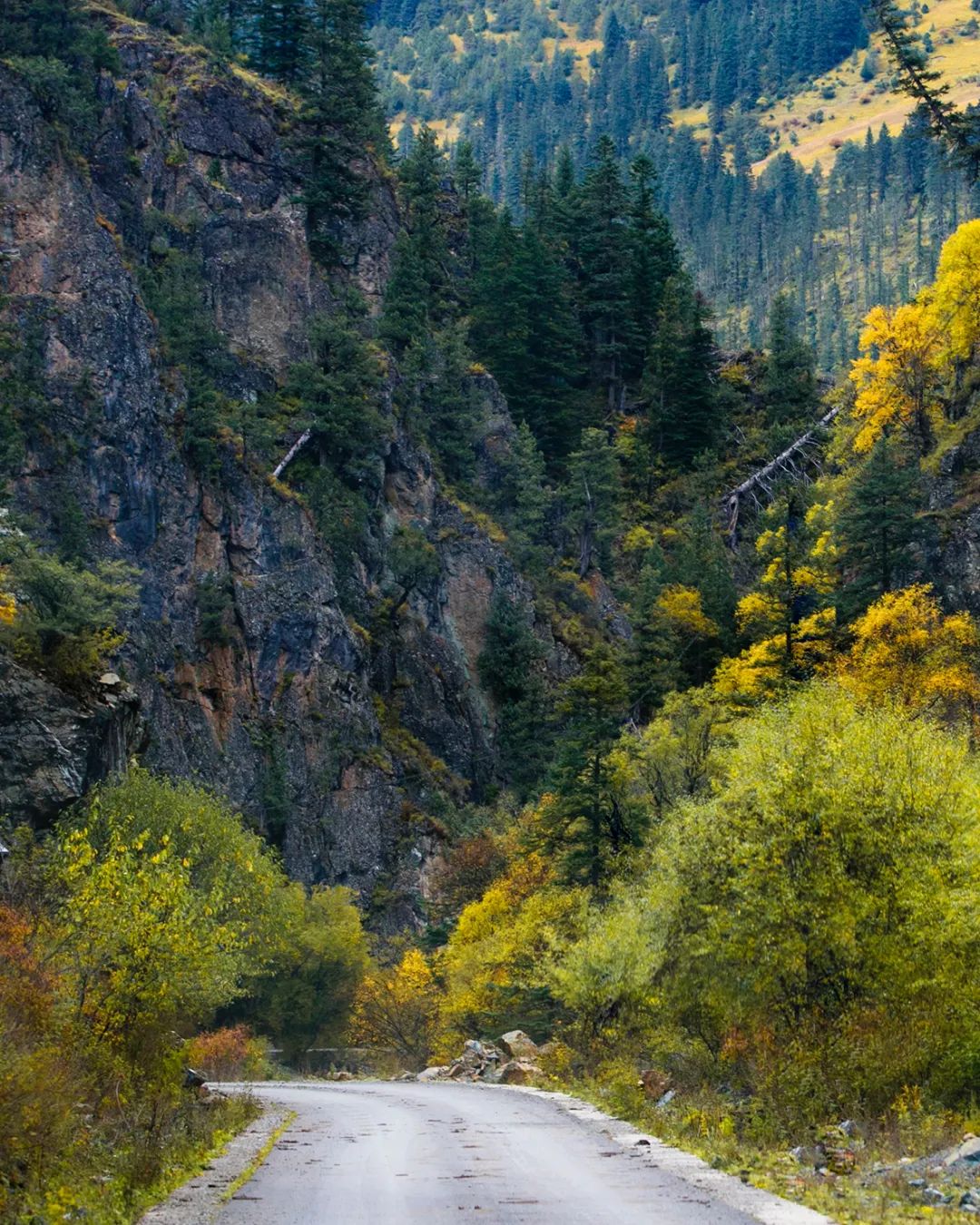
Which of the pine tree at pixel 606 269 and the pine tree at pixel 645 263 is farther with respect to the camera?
the pine tree at pixel 645 263

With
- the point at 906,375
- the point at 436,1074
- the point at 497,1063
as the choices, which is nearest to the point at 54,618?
the point at 436,1074

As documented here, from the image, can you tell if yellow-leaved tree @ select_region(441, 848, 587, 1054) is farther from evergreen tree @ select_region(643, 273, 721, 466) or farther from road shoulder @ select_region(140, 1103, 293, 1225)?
evergreen tree @ select_region(643, 273, 721, 466)

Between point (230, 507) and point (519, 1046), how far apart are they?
33057mm

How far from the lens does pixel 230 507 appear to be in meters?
68.1

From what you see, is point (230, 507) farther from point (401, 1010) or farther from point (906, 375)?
point (906, 375)

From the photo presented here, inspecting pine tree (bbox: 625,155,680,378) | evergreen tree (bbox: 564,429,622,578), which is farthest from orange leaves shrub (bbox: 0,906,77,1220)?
pine tree (bbox: 625,155,680,378)

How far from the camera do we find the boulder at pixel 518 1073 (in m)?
40.6

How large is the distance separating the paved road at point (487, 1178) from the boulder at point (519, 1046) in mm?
15998

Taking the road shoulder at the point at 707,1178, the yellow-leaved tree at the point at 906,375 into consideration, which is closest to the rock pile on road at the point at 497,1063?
the road shoulder at the point at 707,1178

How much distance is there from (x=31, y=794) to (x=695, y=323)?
69.6 meters

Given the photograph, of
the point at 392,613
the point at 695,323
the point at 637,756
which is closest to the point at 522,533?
the point at 392,613

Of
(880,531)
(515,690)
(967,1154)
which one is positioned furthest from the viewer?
(515,690)

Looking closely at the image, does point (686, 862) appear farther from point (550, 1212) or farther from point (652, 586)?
point (652, 586)

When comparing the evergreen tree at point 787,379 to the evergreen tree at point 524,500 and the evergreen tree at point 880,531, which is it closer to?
the evergreen tree at point 524,500
